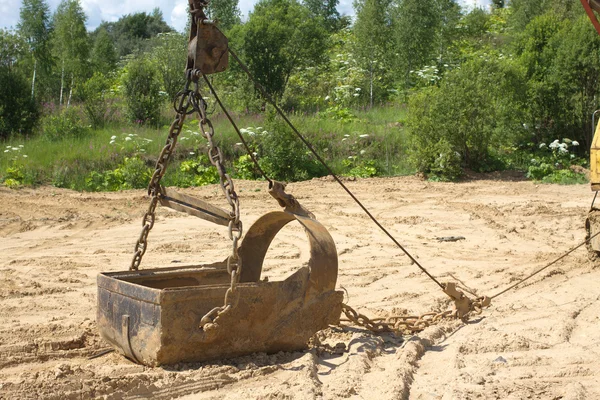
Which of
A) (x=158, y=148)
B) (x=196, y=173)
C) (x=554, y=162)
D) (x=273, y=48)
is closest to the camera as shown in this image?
(x=196, y=173)

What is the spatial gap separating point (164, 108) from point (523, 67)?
989 cm

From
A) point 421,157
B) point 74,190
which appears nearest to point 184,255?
point 74,190

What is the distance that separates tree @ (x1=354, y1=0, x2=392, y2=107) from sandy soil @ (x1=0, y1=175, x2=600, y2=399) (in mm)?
11538

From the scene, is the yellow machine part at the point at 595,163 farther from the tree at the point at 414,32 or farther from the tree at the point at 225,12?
the tree at the point at 225,12

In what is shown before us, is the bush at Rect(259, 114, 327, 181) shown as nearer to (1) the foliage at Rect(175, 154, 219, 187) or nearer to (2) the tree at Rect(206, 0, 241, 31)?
(1) the foliage at Rect(175, 154, 219, 187)

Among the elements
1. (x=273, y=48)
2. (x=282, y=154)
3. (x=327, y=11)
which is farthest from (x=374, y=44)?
(x=327, y=11)

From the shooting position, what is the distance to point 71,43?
86.1 ft

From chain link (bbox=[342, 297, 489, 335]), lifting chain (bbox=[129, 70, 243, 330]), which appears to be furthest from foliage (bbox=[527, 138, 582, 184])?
lifting chain (bbox=[129, 70, 243, 330])

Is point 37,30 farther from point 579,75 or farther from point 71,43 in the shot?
point 579,75

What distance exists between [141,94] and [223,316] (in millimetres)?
15140

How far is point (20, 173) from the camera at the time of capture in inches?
546

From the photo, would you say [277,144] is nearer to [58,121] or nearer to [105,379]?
[58,121]

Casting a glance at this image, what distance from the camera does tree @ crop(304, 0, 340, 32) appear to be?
1583 inches

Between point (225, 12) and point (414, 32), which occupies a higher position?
point (225, 12)
